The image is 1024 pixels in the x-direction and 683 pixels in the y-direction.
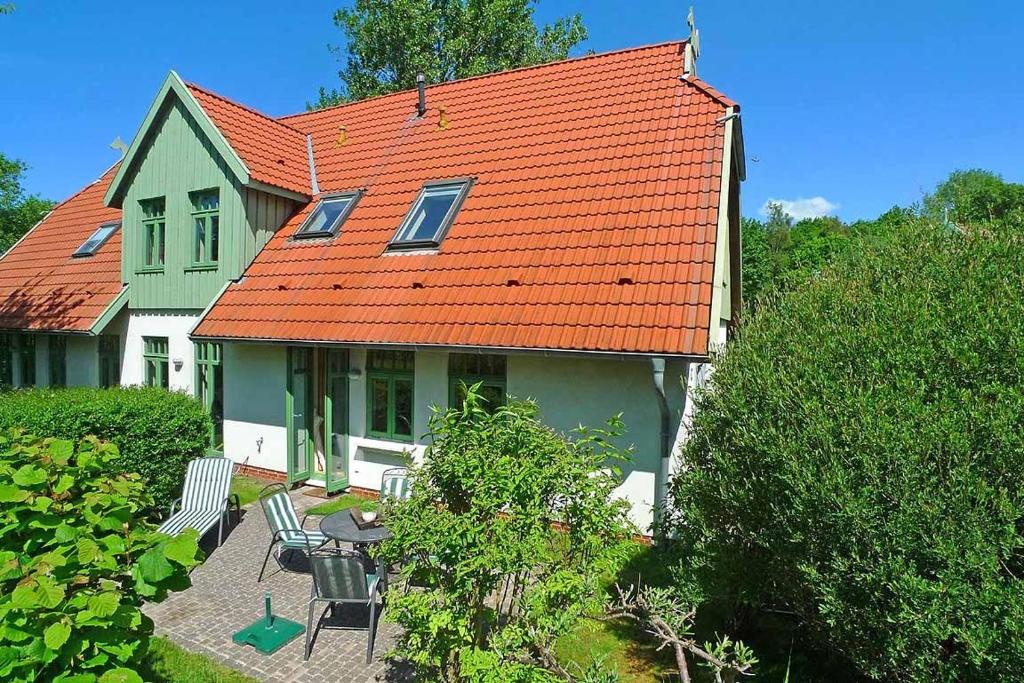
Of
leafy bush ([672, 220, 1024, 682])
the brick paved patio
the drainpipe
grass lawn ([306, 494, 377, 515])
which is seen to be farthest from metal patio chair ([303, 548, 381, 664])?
grass lawn ([306, 494, 377, 515])

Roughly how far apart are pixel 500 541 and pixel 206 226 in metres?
11.4

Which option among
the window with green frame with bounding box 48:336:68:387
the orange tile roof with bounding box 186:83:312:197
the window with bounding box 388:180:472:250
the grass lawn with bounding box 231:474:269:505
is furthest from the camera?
the window with green frame with bounding box 48:336:68:387

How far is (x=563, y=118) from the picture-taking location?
37.6 feet

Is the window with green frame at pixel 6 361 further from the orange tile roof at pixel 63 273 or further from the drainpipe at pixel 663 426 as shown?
the drainpipe at pixel 663 426

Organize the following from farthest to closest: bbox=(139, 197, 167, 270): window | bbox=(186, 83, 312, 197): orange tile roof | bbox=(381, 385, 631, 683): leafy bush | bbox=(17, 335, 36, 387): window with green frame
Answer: bbox=(17, 335, 36, 387): window with green frame, bbox=(139, 197, 167, 270): window, bbox=(186, 83, 312, 197): orange tile roof, bbox=(381, 385, 631, 683): leafy bush

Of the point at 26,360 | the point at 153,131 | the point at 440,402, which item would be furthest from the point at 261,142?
the point at 26,360

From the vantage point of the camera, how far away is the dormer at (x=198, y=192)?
39.2 feet

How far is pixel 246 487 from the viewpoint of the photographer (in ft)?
35.9

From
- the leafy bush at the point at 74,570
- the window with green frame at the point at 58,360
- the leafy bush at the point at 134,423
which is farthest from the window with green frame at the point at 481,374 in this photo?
the window with green frame at the point at 58,360

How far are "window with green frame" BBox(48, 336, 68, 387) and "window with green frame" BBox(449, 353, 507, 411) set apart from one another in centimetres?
1142

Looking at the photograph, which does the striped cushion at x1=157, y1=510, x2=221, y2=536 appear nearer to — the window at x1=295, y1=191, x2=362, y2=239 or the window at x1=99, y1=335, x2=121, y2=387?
the window at x1=295, y1=191, x2=362, y2=239

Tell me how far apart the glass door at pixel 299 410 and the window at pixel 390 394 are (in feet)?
Result: 5.09

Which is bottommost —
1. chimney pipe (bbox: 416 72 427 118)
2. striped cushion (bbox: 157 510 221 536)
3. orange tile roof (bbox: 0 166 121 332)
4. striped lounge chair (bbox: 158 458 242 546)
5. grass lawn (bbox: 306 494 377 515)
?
grass lawn (bbox: 306 494 377 515)

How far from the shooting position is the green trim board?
38.1 feet
